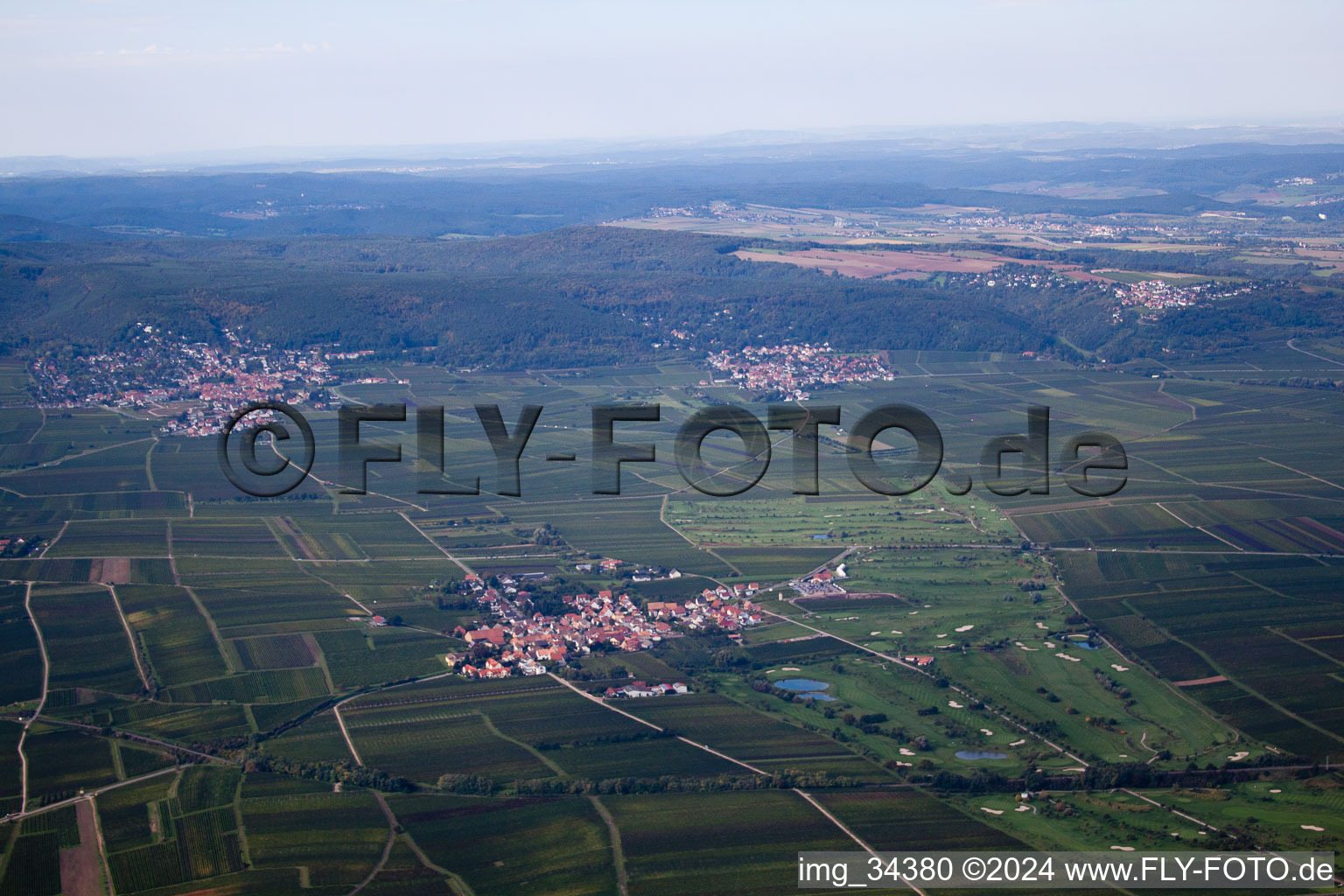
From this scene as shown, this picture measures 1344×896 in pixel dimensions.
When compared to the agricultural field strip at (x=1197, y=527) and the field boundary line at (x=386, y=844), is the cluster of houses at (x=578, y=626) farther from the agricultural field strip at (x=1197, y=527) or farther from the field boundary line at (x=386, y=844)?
the agricultural field strip at (x=1197, y=527)

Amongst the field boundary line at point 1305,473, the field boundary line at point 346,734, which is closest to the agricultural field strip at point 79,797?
the field boundary line at point 346,734

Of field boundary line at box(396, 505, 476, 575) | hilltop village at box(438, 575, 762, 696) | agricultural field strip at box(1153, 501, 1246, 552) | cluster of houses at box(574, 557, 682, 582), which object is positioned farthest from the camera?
agricultural field strip at box(1153, 501, 1246, 552)

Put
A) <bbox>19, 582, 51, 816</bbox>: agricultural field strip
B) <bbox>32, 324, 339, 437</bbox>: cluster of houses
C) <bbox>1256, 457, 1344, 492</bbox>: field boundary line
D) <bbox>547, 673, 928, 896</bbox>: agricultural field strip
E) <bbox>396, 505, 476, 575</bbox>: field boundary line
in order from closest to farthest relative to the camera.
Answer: <bbox>547, 673, 928, 896</bbox>: agricultural field strip < <bbox>19, 582, 51, 816</bbox>: agricultural field strip < <bbox>396, 505, 476, 575</bbox>: field boundary line < <bbox>1256, 457, 1344, 492</bbox>: field boundary line < <bbox>32, 324, 339, 437</bbox>: cluster of houses

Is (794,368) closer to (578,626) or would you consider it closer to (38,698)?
(578,626)

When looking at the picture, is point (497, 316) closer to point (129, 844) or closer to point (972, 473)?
point (972, 473)

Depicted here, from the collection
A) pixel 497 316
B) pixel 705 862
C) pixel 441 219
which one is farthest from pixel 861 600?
pixel 441 219

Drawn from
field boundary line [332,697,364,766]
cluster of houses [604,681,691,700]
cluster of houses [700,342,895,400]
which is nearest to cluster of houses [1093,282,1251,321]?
cluster of houses [700,342,895,400]

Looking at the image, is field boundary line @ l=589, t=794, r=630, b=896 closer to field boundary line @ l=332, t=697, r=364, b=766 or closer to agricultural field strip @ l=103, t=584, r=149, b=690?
field boundary line @ l=332, t=697, r=364, b=766
